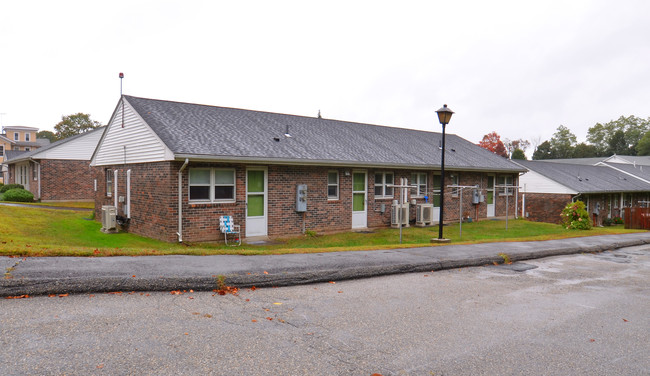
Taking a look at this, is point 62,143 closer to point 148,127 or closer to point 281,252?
point 148,127

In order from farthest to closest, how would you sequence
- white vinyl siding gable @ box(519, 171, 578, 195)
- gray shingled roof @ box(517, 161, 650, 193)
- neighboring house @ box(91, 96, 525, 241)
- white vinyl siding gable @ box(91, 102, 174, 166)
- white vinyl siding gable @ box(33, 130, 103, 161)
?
gray shingled roof @ box(517, 161, 650, 193), white vinyl siding gable @ box(519, 171, 578, 195), white vinyl siding gable @ box(33, 130, 103, 161), white vinyl siding gable @ box(91, 102, 174, 166), neighboring house @ box(91, 96, 525, 241)

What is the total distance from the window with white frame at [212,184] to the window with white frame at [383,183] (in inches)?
260

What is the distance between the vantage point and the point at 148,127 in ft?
46.8

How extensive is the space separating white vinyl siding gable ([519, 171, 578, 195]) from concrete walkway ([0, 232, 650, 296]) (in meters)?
20.2

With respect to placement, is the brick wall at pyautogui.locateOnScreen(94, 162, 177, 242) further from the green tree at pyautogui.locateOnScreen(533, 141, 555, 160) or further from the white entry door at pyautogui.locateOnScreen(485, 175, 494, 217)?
the green tree at pyautogui.locateOnScreen(533, 141, 555, 160)

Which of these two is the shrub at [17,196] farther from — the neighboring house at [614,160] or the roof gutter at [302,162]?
the neighboring house at [614,160]

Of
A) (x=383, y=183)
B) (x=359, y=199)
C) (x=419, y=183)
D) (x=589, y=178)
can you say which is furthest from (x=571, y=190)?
(x=359, y=199)

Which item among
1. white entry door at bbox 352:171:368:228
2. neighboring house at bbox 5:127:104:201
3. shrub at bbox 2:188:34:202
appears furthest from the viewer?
neighboring house at bbox 5:127:104:201

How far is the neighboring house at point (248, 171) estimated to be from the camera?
43.8ft

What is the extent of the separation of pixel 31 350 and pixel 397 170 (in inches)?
623

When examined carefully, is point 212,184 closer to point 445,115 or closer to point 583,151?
point 445,115

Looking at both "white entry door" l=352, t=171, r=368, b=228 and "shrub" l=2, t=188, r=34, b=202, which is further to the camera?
"shrub" l=2, t=188, r=34, b=202

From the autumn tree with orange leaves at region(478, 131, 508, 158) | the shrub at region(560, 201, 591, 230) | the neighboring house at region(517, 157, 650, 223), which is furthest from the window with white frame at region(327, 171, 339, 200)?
the autumn tree with orange leaves at region(478, 131, 508, 158)

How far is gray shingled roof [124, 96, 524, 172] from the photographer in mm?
14102
